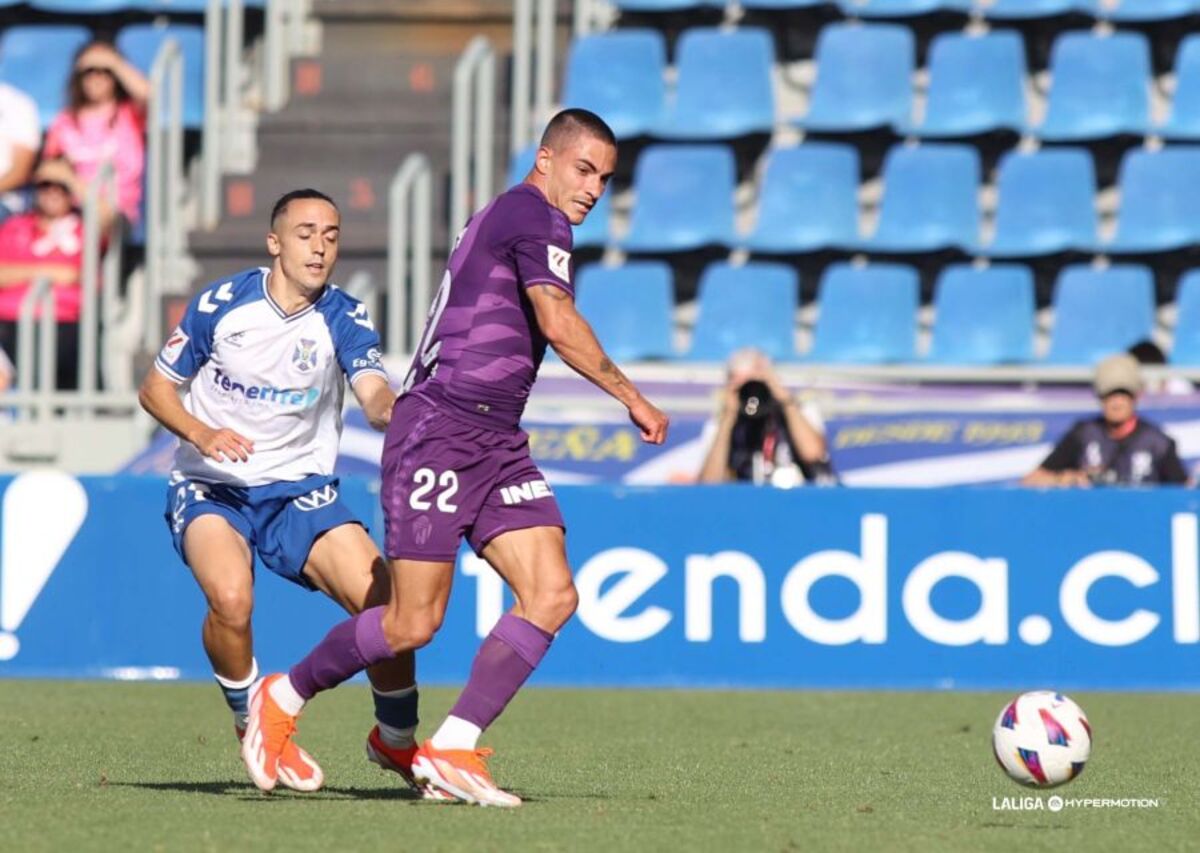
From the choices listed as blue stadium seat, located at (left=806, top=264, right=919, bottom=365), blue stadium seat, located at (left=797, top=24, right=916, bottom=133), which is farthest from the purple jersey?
blue stadium seat, located at (left=797, top=24, right=916, bottom=133)

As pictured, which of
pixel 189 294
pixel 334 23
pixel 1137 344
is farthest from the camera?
pixel 334 23

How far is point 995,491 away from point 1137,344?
351 centimetres

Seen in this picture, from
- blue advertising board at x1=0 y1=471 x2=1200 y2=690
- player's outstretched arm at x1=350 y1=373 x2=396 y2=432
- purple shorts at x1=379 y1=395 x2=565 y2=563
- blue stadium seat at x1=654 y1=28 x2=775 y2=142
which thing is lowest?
blue advertising board at x1=0 y1=471 x2=1200 y2=690

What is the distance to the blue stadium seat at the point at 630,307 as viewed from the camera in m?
16.0

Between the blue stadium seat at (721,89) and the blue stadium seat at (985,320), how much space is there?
80.6 inches

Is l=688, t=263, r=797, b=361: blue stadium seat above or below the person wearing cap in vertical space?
above

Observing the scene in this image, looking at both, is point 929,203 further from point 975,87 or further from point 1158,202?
point 1158,202

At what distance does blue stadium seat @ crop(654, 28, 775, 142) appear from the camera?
17156 millimetres

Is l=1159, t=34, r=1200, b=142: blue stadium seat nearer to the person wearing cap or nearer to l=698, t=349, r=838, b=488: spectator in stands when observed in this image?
the person wearing cap

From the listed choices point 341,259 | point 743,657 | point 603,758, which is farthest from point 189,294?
point 603,758

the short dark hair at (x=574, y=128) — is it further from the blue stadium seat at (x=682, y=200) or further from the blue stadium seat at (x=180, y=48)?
the blue stadium seat at (x=180, y=48)

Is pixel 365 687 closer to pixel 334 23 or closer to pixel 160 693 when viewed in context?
pixel 160 693

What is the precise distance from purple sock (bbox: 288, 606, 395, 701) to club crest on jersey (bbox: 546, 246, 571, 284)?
1137 mm

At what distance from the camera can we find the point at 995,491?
12180 mm
